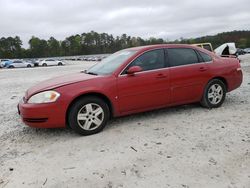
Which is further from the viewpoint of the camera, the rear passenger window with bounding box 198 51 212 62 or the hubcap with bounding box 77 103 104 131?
the rear passenger window with bounding box 198 51 212 62

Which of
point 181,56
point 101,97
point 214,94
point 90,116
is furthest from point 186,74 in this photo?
point 90,116

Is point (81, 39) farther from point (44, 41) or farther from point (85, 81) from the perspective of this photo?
point (85, 81)

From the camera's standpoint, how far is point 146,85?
5285 millimetres

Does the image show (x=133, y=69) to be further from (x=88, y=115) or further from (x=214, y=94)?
(x=214, y=94)

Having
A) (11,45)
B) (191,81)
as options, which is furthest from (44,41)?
(191,81)

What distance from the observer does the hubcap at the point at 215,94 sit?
611cm

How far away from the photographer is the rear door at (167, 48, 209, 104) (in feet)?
18.5

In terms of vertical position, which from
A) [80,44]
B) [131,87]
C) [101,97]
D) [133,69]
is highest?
[80,44]

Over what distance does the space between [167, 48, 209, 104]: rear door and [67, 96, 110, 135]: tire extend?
152 cm

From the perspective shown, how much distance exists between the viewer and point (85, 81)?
4.93 meters

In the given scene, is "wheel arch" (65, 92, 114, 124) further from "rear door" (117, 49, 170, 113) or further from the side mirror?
the side mirror

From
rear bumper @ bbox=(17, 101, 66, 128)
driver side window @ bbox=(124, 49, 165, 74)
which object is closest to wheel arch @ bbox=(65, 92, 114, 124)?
rear bumper @ bbox=(17, 101, 66, 128)

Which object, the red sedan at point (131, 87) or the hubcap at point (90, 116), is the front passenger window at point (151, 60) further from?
the hubcap at point (90, 116)

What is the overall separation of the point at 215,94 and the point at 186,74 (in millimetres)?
912
